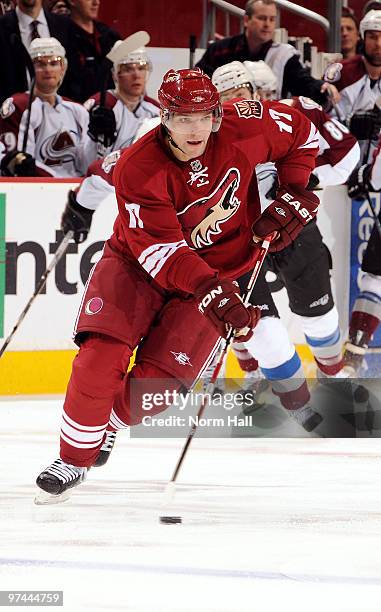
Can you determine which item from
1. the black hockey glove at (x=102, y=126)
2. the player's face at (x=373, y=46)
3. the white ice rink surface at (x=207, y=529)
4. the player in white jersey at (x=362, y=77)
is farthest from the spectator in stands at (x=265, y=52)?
the white ice rink surface at (x=207, y=529)

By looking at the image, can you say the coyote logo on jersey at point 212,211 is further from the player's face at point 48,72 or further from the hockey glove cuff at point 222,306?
the player's face at point 48,72

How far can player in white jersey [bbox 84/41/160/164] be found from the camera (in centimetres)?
526

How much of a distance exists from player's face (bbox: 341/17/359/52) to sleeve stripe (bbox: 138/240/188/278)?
11.2 ft

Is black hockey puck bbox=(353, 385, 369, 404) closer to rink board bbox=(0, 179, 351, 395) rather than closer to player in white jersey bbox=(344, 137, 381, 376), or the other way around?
player in white jersey bbox=(344, 137, 381, 376)

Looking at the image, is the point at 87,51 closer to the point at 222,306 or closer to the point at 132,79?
the point at 132,79

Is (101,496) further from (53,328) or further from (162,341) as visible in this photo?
(53,328)

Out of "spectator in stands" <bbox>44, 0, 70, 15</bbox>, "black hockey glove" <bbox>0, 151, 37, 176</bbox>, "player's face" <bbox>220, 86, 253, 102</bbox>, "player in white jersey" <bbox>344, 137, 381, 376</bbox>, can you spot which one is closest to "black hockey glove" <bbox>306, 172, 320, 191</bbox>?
"player's face" <bbox>220, 86, 253, 102</bbox>

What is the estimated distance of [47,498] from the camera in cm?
316

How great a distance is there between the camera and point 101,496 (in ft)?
10.8

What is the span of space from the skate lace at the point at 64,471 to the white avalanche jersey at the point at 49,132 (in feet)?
7.21

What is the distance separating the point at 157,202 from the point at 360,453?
4.26 ft

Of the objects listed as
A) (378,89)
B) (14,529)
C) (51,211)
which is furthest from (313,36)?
(14,529)

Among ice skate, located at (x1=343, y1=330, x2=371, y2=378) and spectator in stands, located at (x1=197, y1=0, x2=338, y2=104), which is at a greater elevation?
spectator in stands, located at (x1=197, y1=0, x2=338, y2=104)

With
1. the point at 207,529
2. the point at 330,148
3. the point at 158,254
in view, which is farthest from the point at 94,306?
the point at 330,148
